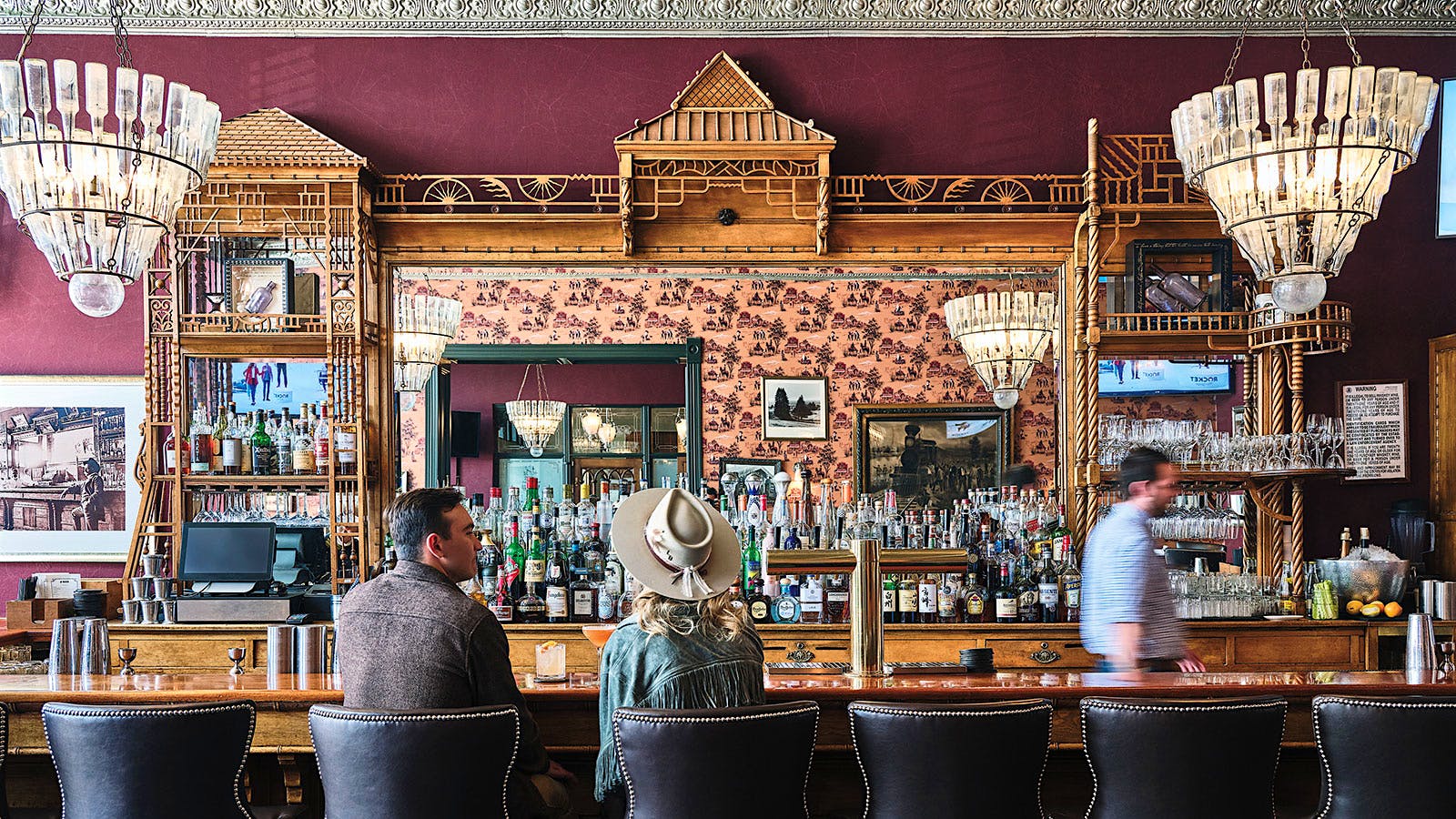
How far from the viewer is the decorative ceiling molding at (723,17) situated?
18.8 ft

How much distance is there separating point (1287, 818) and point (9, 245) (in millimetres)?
6289

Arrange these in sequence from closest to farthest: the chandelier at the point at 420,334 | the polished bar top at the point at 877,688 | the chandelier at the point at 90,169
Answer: the polished bar top at the point at 877,688 → the chandelier at the point at 90,169 → the chandelier at the point at 420,334

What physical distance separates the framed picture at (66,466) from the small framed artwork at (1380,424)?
639 cm

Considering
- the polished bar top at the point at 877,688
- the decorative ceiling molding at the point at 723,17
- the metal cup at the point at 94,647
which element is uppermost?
the decorative ceiling molding at the point at 723,17

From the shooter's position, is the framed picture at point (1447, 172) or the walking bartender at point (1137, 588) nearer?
the walking bartender at point (1137, 588)

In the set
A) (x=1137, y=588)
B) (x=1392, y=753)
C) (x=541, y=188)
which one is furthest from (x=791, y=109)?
(x=1392, y=753)

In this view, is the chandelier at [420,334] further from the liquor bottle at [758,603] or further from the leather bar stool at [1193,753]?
the leather bar stool at [1193,753]

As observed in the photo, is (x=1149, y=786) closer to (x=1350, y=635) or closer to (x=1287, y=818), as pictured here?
(x=1287, y=818)

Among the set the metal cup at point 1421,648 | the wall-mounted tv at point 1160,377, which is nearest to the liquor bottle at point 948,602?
the wall-mounted tv at point 1160,377

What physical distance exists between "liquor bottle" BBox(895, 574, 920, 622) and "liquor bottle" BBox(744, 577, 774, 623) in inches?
23.3

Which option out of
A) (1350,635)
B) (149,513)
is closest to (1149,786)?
(1350,635)

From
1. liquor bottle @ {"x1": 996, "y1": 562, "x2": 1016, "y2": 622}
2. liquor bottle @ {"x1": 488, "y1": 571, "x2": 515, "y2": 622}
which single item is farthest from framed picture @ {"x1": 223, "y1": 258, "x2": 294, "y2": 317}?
liquor bottle @ {"x1": 996, "y1": 562, "x2": 1016, "y2": 622}

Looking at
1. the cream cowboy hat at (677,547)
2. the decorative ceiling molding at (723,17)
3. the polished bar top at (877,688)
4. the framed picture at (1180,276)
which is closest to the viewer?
the cream cowboy hat at (677,547)

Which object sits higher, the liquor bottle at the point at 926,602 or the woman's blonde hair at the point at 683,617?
the woman's blonde hair at the point at 683,617
